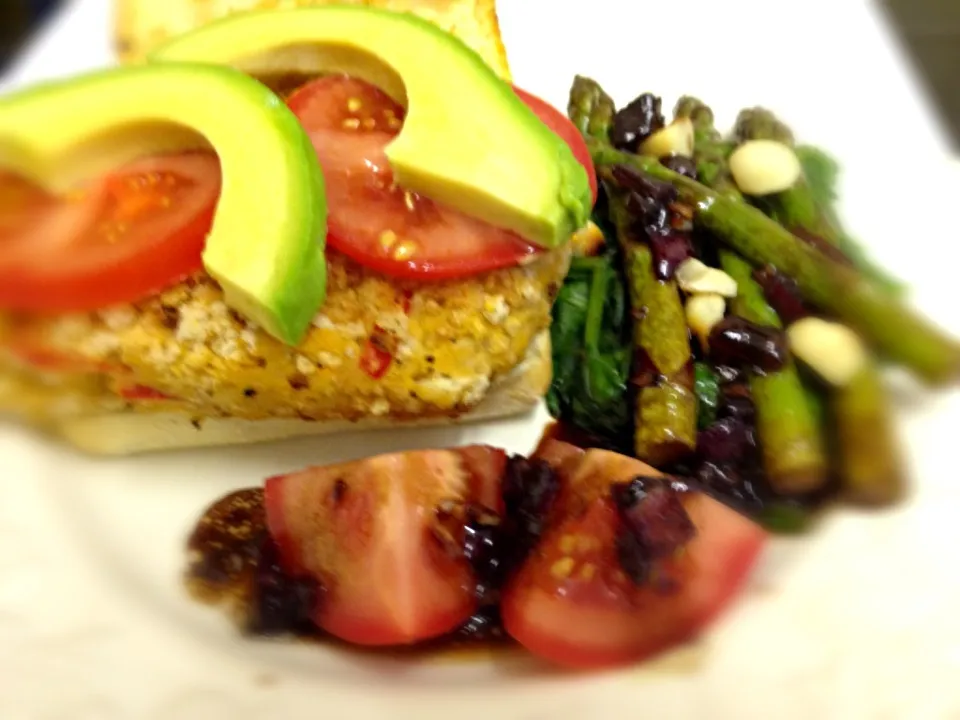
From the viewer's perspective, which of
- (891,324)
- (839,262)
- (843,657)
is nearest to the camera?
(843,657)

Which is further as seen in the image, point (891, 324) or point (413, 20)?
point (891, 324)

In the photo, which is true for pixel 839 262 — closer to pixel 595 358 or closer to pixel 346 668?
pixel 595 358

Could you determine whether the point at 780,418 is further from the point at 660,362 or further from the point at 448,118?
the point at 448,118

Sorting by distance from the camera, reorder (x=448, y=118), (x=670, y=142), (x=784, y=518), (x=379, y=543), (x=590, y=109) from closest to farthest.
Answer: (x=448, y=118) < (x=379, y=543) < (x=784, y=518) < (x=670, y=142) < (x=590, y=109)

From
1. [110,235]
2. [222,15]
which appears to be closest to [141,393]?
[110,235]

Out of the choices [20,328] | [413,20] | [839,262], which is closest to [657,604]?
[839,262]

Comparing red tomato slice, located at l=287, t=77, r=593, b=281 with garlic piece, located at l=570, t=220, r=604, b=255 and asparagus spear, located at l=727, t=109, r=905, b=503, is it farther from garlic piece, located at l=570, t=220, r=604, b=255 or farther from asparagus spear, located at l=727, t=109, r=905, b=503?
asparagus spear, located at l=727, t=109, r=905, b=503
